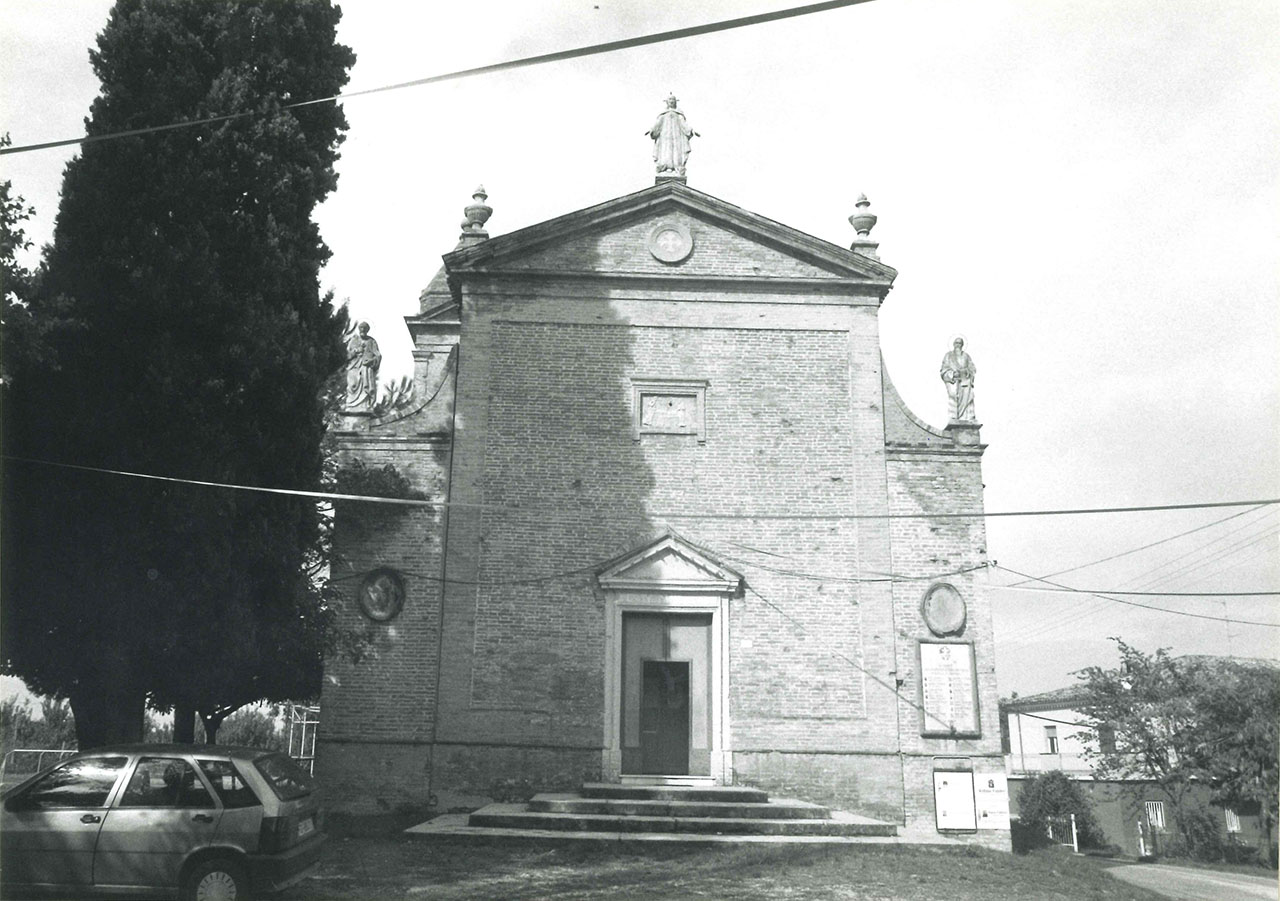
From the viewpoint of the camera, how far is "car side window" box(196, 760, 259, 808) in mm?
9055

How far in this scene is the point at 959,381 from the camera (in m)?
17.5

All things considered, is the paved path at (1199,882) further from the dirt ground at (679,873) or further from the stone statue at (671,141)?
the stone statue at (671,141)

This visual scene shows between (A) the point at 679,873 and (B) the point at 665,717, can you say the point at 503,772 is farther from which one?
(A) the point at 679,873

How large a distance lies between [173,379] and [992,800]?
501 inches

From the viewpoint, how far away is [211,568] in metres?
11.7

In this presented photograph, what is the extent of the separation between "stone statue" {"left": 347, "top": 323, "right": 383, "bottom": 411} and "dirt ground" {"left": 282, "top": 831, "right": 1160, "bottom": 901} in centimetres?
699

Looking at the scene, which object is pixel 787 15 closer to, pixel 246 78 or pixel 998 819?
pixel 246 78

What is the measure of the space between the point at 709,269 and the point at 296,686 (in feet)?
36.9

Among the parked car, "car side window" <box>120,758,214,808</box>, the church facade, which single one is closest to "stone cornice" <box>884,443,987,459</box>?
the church facade

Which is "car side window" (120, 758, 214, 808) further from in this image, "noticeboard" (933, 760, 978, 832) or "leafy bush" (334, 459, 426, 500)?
"noticeboard" (933, 760, 978, 832)

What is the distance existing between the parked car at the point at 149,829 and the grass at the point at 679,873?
1149 mm

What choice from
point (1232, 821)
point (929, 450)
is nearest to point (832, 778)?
point (929, 450)

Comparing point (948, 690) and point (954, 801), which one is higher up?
point (948, 690)

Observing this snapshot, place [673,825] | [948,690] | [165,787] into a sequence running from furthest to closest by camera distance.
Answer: [948,690], [673,825], [165,787]
